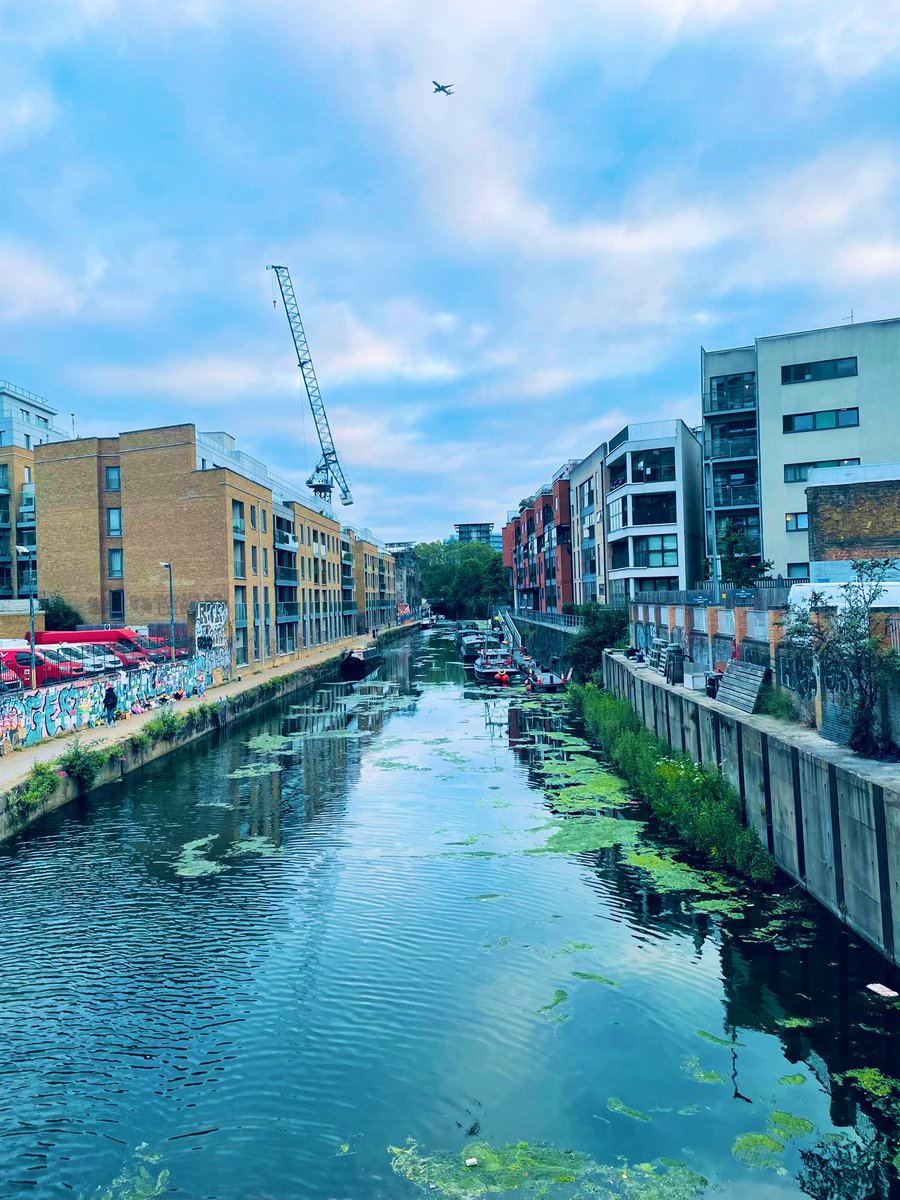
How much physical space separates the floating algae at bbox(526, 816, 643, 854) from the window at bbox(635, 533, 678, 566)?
2922cm

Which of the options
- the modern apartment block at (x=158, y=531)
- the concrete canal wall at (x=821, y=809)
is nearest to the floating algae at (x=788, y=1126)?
the concrete canal wall at (x=821, y=809)

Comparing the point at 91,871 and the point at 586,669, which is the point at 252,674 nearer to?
the point at 586,669

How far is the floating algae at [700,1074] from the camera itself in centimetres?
1010

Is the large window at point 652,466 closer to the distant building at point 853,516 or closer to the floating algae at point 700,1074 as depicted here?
the distant building at point 853,516

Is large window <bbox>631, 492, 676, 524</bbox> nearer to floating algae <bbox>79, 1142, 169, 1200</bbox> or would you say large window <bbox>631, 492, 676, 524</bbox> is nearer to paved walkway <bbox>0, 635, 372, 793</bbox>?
paved walkway <bbox>0, 635, 372, 793</bbox>

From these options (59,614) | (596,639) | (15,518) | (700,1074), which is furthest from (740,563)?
(15,518)

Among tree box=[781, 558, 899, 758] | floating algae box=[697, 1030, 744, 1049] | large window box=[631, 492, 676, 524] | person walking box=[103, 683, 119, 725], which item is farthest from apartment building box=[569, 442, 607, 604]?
floating algae box=[697, 1030, 744, 1049]

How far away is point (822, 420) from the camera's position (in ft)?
138

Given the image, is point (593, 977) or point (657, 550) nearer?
point (593, 977)

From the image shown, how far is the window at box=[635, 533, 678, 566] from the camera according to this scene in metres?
47.9

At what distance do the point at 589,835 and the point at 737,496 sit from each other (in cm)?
3293

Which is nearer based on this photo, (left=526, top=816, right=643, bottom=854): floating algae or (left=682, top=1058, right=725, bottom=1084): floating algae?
(left=682, top=1058, right=725, bottom=1084): floating algae

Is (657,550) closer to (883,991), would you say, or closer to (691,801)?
(691,801)

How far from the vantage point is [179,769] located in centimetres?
2853
